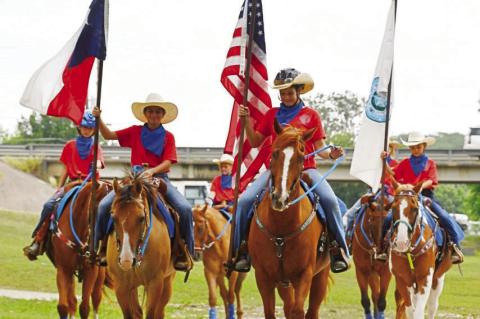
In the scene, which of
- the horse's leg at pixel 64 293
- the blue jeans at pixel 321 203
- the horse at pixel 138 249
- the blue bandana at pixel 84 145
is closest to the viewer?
the horse at pixel 138 249

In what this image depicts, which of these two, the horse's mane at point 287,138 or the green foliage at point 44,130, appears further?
the green foliage at point 44,130

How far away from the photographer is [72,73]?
49.4ft

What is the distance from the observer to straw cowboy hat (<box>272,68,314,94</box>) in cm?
1344

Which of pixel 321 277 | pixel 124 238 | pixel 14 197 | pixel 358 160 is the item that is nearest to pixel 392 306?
pixel 358 160

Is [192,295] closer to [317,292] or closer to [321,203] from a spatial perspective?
[317,292]

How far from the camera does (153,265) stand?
13609 millimetres

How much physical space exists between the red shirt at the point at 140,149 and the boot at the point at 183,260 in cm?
122

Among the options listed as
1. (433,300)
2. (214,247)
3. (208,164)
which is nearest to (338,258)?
(433,300)

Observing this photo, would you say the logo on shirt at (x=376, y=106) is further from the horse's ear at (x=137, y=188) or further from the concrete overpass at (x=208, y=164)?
the concrete overpass at (x=208, y=164)

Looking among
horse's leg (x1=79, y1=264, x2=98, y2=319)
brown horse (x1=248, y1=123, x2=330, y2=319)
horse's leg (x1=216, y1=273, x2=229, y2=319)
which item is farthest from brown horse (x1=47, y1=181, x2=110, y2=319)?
horse's leg (x1=216, y1=273, x2=229, y2=319)

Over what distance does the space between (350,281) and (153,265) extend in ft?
92.8

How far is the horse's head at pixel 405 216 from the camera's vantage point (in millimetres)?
17031

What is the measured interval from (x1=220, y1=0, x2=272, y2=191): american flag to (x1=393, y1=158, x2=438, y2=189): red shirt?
16.4 feet

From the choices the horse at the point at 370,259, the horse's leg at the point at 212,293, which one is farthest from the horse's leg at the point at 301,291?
the horse's leg at the point at 212,293
